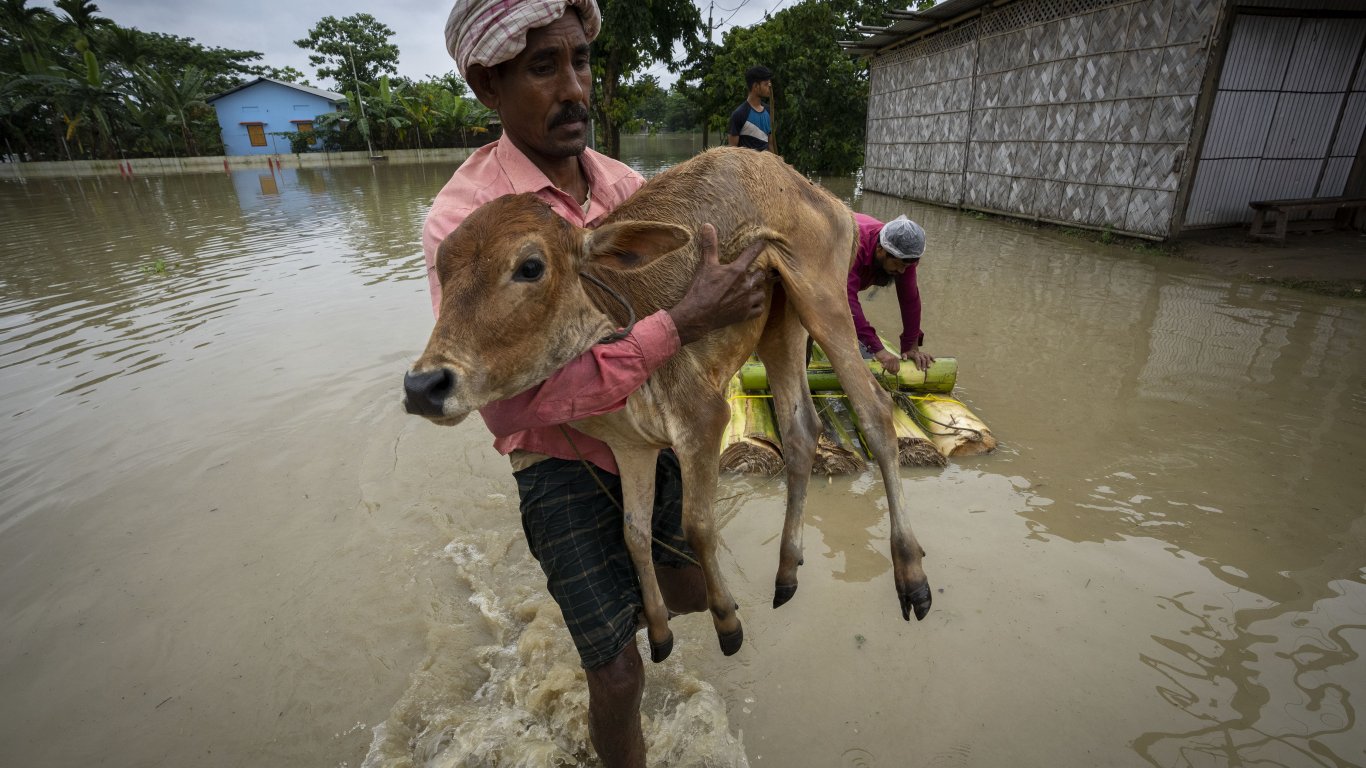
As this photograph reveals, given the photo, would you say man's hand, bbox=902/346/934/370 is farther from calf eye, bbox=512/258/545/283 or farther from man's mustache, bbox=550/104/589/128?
calf eye, bbox=512/258/545/283

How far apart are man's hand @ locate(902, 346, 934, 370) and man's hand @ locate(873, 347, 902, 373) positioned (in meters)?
0.13

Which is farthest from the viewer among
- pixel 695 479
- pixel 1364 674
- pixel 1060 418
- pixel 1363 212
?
pixel 1363 212

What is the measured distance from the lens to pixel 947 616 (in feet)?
11.4

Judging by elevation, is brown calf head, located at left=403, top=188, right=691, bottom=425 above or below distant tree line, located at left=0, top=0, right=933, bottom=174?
below

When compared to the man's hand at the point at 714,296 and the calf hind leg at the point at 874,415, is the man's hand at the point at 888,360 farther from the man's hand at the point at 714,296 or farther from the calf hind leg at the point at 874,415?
the man's hand at the point at 714,296

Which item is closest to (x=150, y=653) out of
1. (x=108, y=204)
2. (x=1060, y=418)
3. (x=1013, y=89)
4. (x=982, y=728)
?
(x=982, y=728)

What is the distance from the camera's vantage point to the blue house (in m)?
41.4

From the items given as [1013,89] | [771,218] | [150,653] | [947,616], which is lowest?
[150,653]

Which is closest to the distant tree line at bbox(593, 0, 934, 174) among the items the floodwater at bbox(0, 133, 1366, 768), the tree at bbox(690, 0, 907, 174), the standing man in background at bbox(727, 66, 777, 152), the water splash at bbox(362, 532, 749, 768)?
the tree at bbox(690, 0, 907, 174)

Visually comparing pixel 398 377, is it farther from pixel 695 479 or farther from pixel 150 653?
pixel 695 479

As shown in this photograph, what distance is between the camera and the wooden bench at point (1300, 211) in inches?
404

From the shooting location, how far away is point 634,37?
16.9 m

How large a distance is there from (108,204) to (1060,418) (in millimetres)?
26791

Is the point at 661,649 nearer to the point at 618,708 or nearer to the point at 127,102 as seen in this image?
the point at 618,708
